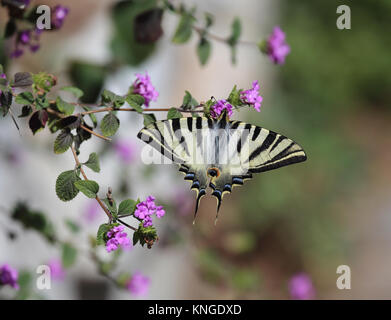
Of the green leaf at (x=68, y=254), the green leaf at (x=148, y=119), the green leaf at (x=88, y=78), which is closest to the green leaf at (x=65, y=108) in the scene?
the green leaf at (x=148, y=119)

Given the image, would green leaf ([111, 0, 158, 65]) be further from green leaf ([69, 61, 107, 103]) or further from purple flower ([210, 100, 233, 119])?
purple flower ([210, 100, 233, 119])

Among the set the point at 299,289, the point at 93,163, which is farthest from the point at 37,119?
the point at 299,289

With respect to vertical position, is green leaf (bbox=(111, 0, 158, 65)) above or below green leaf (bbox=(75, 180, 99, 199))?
above

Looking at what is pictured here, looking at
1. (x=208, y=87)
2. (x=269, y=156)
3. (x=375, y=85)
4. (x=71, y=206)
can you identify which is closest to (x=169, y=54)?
(x=208, y=87)

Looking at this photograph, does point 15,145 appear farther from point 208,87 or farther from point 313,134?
point 313,134

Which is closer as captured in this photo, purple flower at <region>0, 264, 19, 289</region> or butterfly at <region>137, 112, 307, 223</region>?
butterfly at <region>137, 112, 307, 223</region>

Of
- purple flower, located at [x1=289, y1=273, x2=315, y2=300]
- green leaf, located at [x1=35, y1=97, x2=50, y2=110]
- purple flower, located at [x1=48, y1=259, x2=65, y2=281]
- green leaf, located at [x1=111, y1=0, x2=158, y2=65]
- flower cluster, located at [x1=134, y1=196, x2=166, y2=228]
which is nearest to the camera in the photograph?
flower cluster, located at [x1=134, y1=196, x2=166, y2=228]

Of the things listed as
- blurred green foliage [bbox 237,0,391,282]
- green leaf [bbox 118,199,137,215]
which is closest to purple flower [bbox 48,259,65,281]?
green leaf [bbox 118,199,137,215]

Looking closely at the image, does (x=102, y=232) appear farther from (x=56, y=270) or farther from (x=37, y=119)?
(x=56, y=270)
